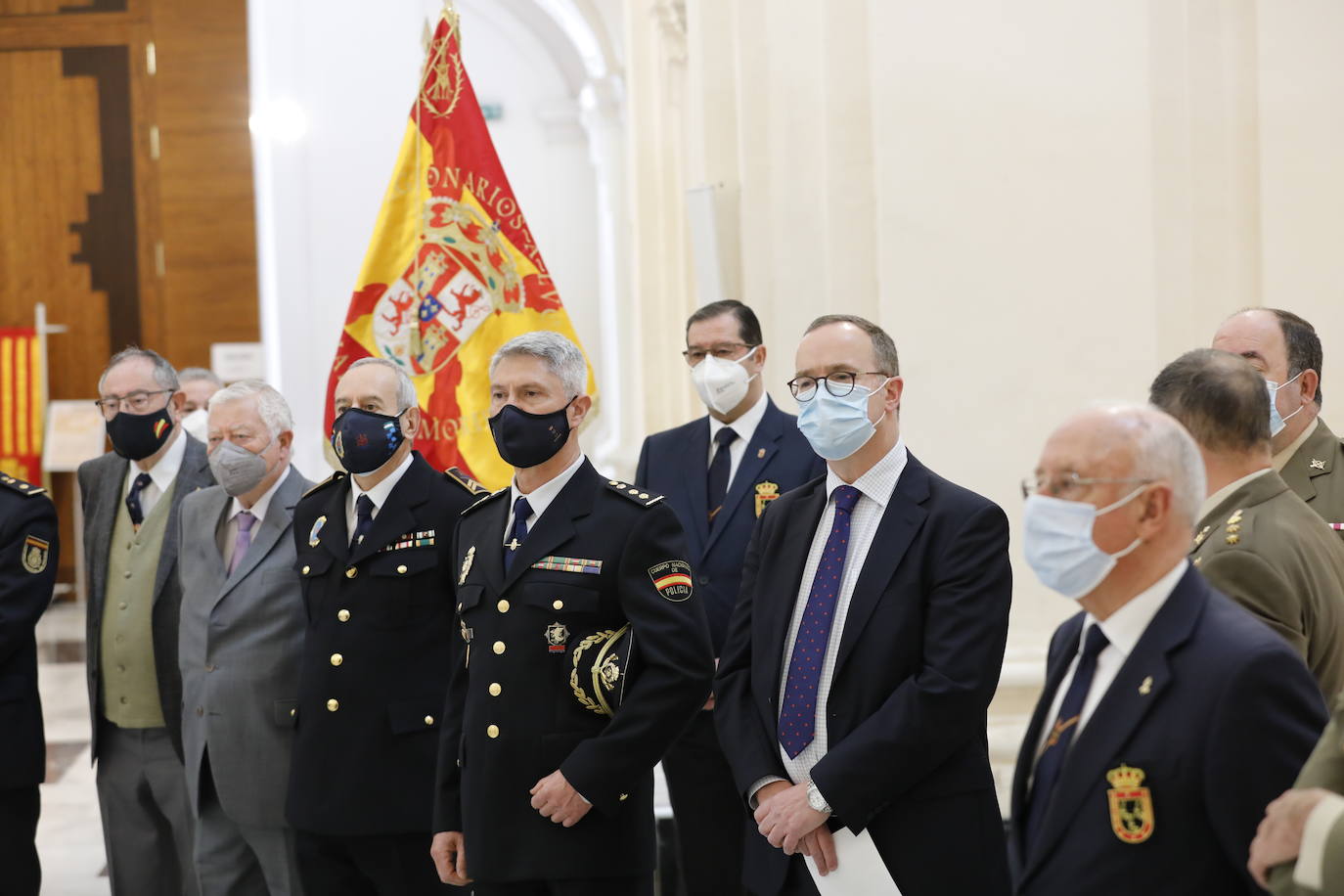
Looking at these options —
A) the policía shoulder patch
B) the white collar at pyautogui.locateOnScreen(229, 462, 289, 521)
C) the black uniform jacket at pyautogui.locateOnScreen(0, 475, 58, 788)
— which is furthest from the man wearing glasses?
the black uniform jacket at pyautogui.locateOnScreen(0, 475, 58, 788)

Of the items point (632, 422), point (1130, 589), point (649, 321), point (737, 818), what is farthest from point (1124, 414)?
point (632, 422)

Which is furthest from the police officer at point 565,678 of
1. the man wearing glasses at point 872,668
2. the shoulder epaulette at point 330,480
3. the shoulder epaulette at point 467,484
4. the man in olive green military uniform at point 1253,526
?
the man in olive green military uniform at point 1253,526

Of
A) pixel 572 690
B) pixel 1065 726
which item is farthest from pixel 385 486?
pixel 1065 726

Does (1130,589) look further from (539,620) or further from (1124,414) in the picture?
(539,620)

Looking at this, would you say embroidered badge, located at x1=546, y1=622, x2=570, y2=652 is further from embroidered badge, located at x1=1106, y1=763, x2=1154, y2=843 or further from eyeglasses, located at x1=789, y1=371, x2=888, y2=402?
embroidered badge, located at x1=1106, y1=763, x2=1154, y2=843

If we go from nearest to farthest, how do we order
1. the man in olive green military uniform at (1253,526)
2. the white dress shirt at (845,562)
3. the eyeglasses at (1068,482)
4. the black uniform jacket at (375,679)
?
1. the eyeglasses at (1068,482)
2. the man in olive green military uniform at (1253,526)
3. the white dress shirt at (845,562)
4. the black uniform jacket at (375,679)

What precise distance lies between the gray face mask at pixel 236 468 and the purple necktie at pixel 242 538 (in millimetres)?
89

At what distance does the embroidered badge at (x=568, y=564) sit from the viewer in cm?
273

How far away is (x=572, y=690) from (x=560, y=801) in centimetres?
21

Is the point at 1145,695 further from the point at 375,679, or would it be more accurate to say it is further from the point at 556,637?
the point at 375,679

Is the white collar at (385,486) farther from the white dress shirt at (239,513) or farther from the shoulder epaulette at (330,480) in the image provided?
the white dress shirt at (239,513)

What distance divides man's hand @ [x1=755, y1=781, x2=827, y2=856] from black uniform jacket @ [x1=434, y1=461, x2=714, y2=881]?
265 millimetres

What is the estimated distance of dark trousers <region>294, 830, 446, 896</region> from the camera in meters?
3.18

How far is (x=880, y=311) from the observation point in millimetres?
4367
